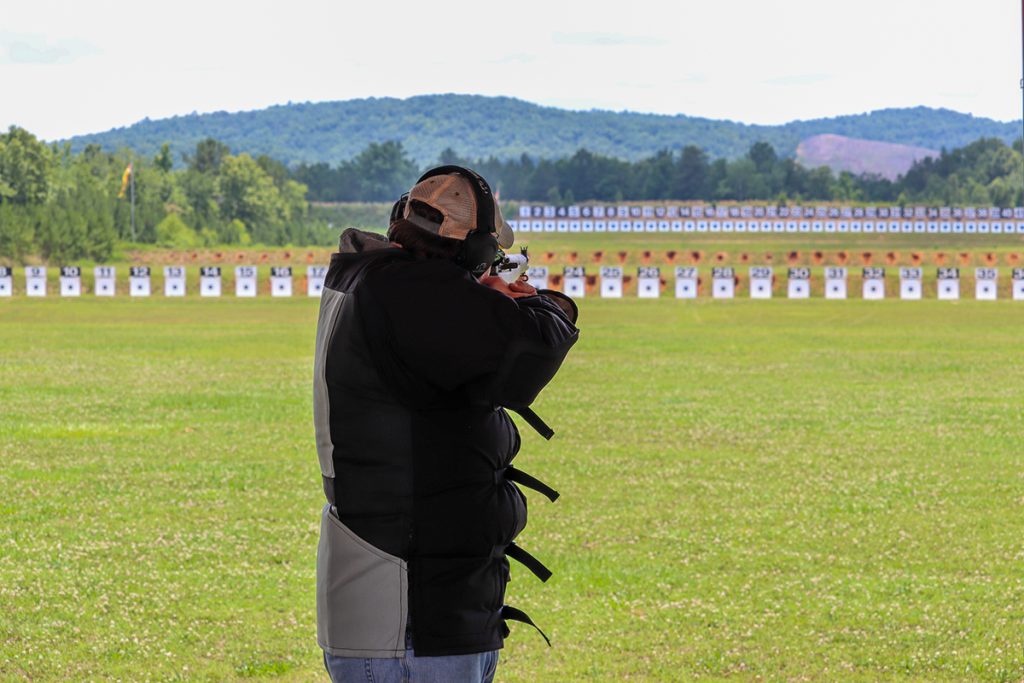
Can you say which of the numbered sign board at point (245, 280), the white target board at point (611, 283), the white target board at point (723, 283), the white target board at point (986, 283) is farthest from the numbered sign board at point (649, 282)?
the numbered sign board at point (245, 280)

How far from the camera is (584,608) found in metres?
9.16

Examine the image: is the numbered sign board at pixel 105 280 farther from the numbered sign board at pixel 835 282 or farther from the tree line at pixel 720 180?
the tree line at pixel 720 180

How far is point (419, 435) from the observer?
175 inches

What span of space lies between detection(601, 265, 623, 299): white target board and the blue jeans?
4522cm

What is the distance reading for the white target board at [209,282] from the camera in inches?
1957

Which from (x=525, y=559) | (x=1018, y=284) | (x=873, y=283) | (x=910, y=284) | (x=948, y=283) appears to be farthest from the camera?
(x=910, y=284)

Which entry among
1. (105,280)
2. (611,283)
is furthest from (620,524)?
(105,280)

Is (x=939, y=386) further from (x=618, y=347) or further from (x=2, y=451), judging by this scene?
(x=2, y=451)

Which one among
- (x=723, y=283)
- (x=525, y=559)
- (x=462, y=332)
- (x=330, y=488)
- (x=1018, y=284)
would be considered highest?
(x=462, y=332)

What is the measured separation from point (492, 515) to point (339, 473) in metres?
0.45

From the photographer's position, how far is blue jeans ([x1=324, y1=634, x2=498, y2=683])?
447 cm

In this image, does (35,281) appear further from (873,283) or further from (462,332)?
(462,332)

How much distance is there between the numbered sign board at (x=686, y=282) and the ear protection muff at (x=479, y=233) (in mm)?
45288

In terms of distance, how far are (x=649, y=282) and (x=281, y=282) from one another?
11.6 meters
